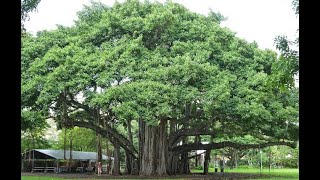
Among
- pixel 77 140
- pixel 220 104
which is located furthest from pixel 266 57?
pixel 77 140

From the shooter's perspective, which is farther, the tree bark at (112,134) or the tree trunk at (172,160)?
the tree trunk at (172,160)

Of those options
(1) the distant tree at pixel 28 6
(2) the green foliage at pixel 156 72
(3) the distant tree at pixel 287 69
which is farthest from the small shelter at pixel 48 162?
(3) the distant tree at pixel 287 69

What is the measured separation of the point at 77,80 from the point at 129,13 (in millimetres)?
3024

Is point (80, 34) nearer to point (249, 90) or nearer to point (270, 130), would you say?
point (249, 90)

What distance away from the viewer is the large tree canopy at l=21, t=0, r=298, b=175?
37.4ft

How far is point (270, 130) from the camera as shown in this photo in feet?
43.2

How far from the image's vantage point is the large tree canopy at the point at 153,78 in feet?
37.4

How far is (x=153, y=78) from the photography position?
11.5 meters

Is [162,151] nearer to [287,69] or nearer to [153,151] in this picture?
[153,151]

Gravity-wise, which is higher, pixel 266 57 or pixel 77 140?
pixel 266 57

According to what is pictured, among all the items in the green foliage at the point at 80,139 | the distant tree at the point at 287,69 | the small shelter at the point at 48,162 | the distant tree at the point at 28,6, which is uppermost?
the distant tree at the point at 28,6

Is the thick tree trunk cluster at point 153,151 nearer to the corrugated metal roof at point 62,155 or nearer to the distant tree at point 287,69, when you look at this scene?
the corrugated metal roof at point 62,155
